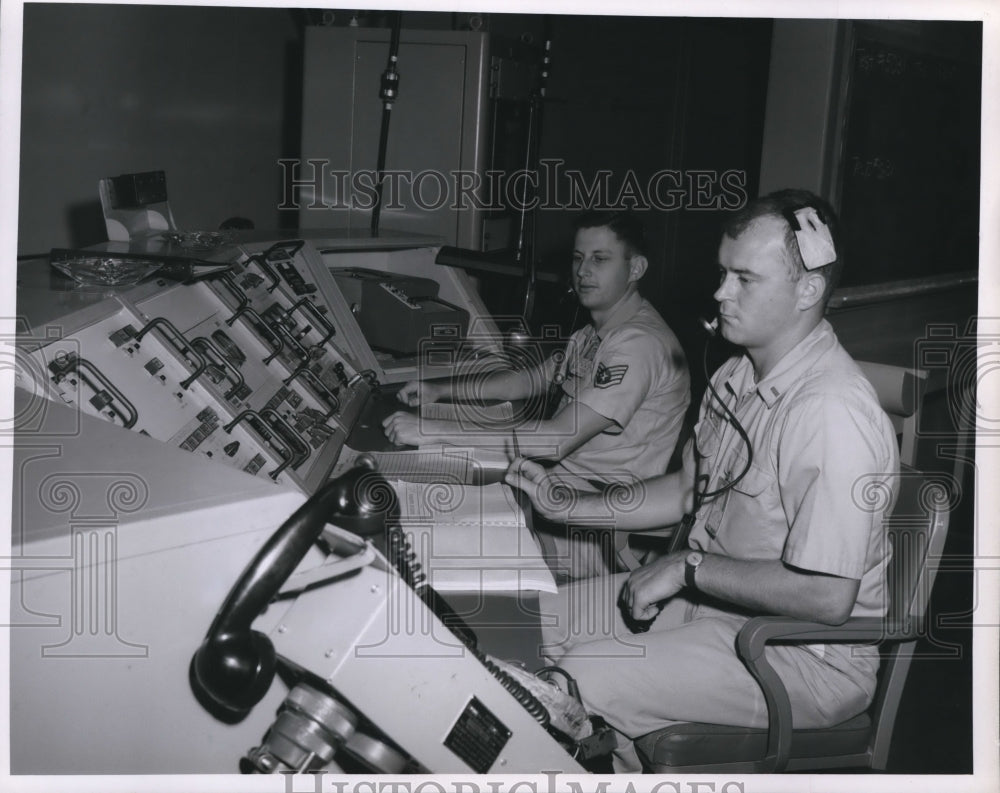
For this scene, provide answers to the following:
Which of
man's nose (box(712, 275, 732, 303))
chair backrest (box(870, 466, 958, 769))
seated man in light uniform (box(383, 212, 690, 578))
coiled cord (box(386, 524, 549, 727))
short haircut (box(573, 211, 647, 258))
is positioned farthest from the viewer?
short haircut (box(573, 211, 647, 258))

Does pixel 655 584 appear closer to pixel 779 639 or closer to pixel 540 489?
pixel 779 639

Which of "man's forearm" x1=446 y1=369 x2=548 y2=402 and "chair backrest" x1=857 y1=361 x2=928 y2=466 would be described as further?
"man's forearm" x1=446 y1=369 x2=548 y2=402

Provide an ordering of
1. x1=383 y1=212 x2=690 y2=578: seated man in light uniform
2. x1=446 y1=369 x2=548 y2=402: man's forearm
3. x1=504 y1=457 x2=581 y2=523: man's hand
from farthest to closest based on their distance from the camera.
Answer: x1=446 y1=369 x2=548 y2=402: man's forearm
x1=383 y1=212 x2=690 y2=578: seated man in light uniform
x1=504 y1=457 x2=581 y2=523: man's hand

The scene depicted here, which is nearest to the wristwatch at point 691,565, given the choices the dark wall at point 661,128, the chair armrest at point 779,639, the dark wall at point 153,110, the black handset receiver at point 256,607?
the chair armrest at point 779,639

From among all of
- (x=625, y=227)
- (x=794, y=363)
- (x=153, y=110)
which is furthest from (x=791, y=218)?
(x=153, y=110)

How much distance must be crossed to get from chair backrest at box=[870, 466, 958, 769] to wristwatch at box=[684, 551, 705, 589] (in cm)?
30

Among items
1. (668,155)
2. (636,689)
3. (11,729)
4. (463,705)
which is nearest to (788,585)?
(636,689)

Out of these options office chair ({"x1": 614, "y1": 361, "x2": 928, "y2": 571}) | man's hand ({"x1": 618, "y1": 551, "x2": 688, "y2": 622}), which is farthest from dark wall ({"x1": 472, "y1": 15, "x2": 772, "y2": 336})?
man's hand ({"x1": 618, "y1": 551, "x2": 688, "y2": 622})

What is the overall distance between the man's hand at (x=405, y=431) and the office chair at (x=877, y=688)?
0.95m

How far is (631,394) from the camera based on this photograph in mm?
2346

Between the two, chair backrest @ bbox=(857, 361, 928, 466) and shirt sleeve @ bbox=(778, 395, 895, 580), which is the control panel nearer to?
shirt sleeve @ bbox=(778, 395, 895, 580)

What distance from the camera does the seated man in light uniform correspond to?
2.32m

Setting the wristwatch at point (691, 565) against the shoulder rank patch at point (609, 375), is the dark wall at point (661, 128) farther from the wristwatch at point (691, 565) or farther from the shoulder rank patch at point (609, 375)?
the wristwatch at point (691, 565)

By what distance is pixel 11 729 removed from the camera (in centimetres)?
111
